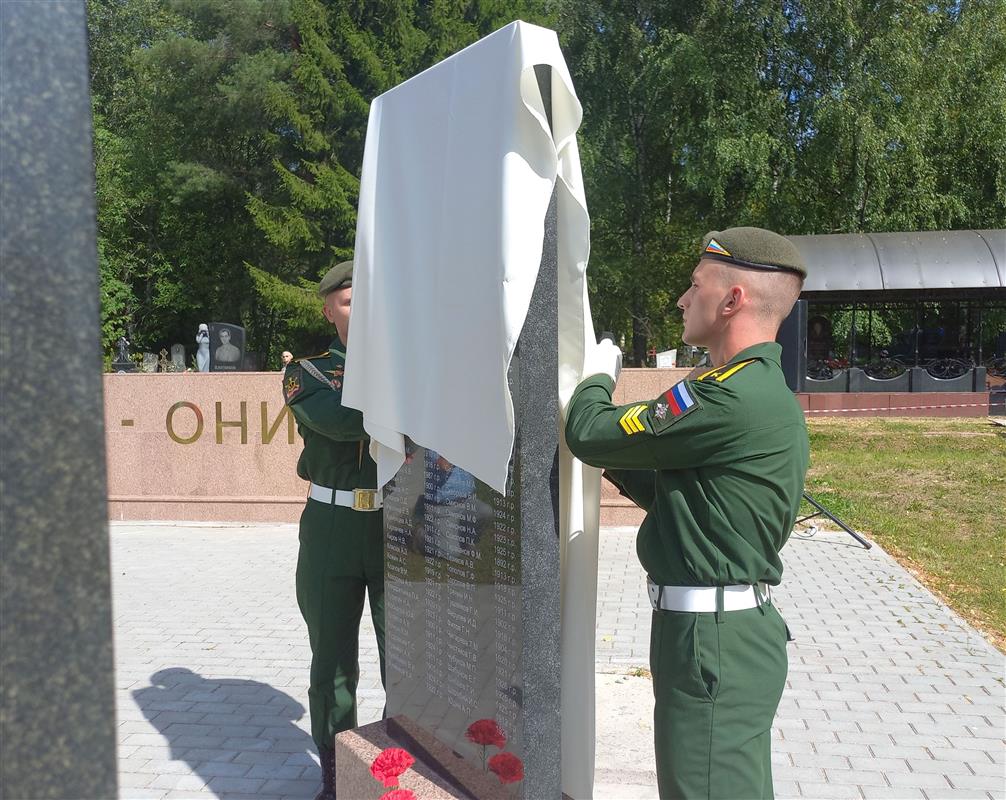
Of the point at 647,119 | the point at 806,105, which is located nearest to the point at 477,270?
the point at 647,119

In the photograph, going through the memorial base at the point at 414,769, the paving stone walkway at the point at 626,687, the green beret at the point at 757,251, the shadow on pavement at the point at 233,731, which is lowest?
the shadow on pavement at the point at 233,731

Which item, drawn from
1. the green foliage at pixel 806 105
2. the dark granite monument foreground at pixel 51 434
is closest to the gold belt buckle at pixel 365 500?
the dark granite monument foreground at pixel 51 434

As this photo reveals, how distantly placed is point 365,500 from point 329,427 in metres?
0.36

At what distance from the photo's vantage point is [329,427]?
3.34 m

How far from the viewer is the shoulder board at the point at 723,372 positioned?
226 centimetres

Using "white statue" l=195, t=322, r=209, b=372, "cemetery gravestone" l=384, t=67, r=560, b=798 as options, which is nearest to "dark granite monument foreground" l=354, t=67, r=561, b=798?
"cemetery gravestone" l=384, t=67, r=560, b=798

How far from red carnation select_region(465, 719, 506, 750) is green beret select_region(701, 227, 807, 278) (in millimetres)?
1399

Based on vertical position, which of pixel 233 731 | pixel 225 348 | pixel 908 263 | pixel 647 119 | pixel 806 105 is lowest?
pixel 233 731

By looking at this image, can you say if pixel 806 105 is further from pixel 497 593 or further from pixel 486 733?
pixel 486 733

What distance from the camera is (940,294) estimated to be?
65.5 feet

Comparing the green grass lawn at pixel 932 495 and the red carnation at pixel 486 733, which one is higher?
the red carnation at pixel 486 733

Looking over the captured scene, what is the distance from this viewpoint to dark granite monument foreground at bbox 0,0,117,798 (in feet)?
3.04

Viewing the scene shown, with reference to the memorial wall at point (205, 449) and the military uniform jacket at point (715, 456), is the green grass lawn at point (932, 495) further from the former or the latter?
the military uniform jacket at point (715, 456)

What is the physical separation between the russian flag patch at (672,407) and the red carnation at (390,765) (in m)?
1.34
